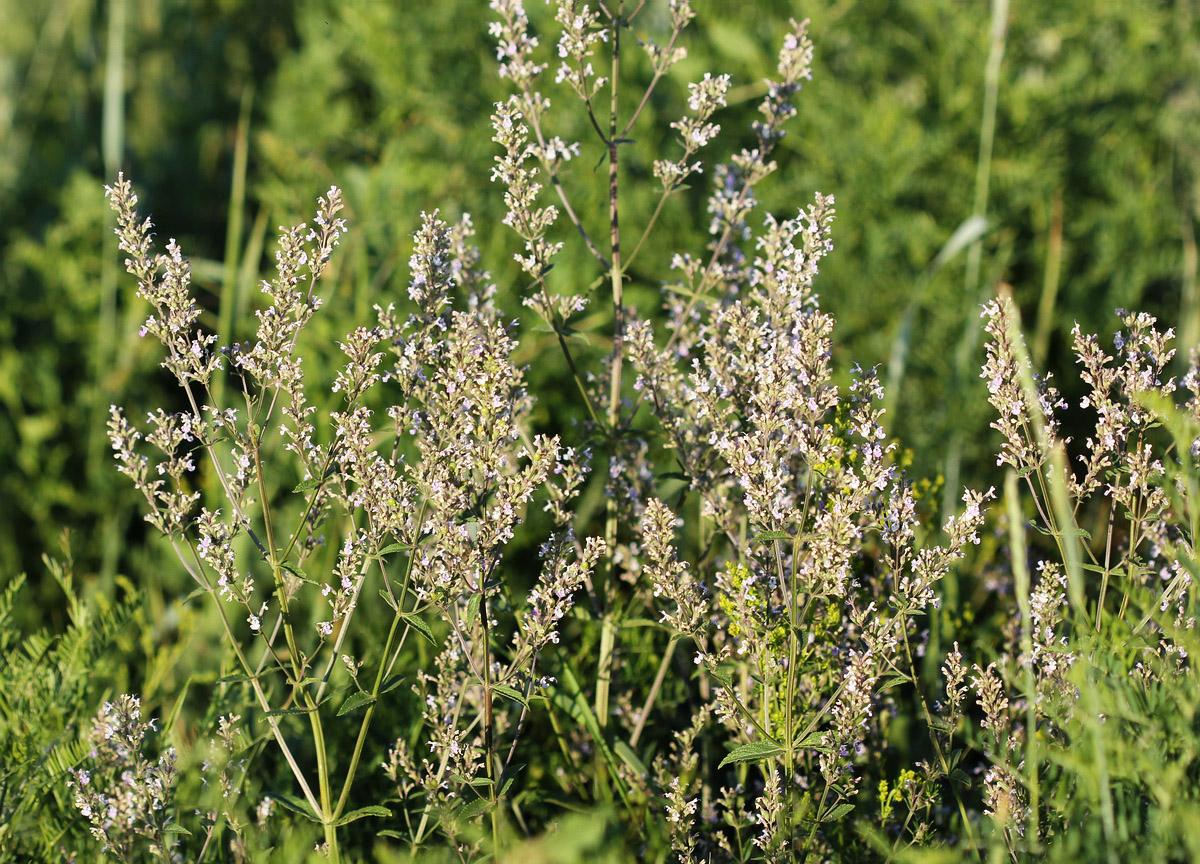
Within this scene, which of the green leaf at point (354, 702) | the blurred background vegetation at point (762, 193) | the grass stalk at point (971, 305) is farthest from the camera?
the blurred background vegetation at point (762, 193)

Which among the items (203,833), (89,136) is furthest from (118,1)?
(203,833)

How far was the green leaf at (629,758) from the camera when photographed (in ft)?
6.92

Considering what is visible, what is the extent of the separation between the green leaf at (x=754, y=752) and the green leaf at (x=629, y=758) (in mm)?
369

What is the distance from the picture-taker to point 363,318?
371cm

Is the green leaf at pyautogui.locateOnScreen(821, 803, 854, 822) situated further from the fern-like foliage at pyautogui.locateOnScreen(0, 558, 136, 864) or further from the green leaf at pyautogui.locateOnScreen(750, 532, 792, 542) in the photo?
the fern-like foliage at pyautogui.locateOnScreen(0, 558, 136, 864)

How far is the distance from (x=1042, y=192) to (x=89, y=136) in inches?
183

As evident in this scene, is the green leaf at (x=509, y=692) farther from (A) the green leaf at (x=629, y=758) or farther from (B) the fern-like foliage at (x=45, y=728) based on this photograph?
(B) the fern-like foliage at (x=45, y=728)

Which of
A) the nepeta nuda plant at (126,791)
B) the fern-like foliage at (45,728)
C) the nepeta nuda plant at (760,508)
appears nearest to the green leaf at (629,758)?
the nepeta nuda plant at (760,508)

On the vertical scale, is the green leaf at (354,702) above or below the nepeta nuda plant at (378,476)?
below

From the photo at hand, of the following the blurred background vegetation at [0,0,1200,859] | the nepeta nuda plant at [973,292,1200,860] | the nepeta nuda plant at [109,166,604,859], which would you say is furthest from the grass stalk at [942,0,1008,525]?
the nepeta nuda plant at [109,166,604,859]

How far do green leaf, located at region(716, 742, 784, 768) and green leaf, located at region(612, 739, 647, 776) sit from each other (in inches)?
14.5

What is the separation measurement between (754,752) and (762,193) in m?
3.10

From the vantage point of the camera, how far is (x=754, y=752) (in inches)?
69.0

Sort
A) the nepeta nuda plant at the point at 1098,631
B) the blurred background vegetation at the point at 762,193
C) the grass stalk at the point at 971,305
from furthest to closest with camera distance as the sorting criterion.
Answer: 1. the blurred background vegetation at the point at 762,193
2. the grass stalk at the point at 971,305
3. the nepeta nuda plant at the point at 1098,631
